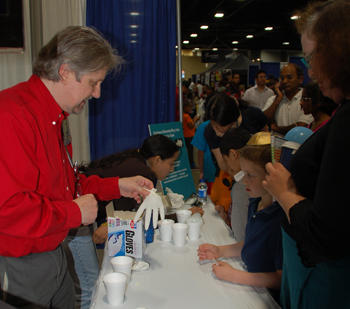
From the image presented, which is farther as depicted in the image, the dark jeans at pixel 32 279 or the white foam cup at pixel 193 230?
the white foam cup at pixel 193 230

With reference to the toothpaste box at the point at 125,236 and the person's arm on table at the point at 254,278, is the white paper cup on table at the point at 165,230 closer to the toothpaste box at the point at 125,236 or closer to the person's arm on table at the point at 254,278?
the toothpaste box at the point at 125,236

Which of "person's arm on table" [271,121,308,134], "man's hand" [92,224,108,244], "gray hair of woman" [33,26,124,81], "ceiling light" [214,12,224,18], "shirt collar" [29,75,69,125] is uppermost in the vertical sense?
"ceiling light" [214,12,224,18]

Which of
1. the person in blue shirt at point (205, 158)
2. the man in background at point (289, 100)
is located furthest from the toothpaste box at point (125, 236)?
the man in background at point (289, 100)

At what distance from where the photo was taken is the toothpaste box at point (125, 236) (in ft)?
4.92

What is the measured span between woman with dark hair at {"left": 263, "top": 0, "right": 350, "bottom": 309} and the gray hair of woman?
72 centimetres

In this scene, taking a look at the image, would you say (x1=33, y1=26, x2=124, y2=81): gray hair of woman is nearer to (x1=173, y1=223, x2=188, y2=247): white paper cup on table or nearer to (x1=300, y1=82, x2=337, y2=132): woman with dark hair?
(x1=173, y1=223, x2=188, y2=247): white paper cup on table

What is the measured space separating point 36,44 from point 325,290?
333 cm

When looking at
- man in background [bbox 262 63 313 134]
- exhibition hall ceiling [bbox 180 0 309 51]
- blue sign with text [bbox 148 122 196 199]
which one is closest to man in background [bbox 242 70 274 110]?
exhibition hall ceiling [bbox 180 0 309 51]

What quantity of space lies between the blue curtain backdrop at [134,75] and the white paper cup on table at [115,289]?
2369 millimetres

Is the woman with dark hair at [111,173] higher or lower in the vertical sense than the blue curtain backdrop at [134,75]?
lower

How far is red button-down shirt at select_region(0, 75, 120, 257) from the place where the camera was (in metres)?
1.05

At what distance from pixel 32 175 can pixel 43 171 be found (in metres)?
0.07

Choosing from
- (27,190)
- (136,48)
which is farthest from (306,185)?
(136,48)

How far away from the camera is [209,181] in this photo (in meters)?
3.45
